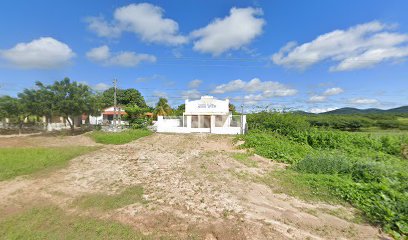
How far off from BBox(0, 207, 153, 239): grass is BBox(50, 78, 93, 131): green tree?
19.0m

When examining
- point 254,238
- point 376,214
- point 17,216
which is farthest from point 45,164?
point 376,214

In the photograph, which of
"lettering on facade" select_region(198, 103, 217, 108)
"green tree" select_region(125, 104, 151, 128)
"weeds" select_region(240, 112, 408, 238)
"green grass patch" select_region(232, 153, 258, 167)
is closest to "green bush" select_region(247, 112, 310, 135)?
"weeds" select_region(240, 112, 408, 238)

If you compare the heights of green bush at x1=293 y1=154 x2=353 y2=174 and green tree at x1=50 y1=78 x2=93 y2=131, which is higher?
green tree at x1=50 y1=78 x2=93 y2=131

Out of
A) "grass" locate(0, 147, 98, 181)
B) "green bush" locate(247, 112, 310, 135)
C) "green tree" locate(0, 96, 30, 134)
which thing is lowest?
"grass" locate(0, 147, 98, 181)

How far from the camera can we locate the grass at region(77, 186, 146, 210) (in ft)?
18.0

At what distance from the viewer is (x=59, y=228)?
441cm

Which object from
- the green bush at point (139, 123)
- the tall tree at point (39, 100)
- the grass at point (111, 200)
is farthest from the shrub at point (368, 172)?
the tall tree at point (39, 100)

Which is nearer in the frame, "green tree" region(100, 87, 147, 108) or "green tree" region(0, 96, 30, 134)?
"green tree" region(0, 96, 30, 134)

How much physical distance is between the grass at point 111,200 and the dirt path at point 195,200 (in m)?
0.26

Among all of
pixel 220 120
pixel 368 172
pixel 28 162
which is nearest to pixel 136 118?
pixel 220 120

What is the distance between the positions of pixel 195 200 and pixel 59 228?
309 centimetres

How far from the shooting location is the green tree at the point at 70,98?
69.6 feet

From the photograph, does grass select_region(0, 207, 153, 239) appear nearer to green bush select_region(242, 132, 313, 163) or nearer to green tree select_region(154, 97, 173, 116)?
green bush select_region(242, 132, 313, 163)

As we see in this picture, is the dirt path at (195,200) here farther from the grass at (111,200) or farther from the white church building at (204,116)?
the white church building at (204,116)
